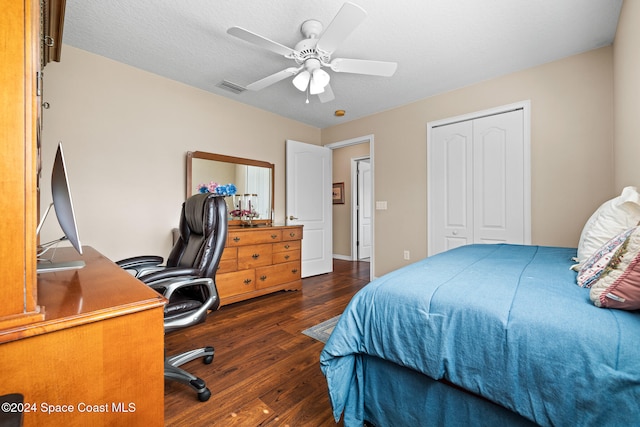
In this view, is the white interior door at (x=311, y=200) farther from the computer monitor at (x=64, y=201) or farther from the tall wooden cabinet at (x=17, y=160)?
the tall wooden cabinet at (x=17, y=160)

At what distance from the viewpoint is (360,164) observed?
6062 millimetres

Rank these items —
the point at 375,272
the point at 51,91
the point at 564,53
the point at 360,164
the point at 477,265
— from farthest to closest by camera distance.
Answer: the point at 360,164, the point at 375,272, the point at 564,53, the point at 51,91, the point at 477,265

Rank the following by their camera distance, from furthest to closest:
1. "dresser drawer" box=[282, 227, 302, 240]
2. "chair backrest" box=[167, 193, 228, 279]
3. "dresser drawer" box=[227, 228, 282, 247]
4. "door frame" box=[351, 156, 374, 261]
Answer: "door frame" box=[351, 156, 374, 261] → "dresser drawer" box=[282, 227, 302, 240] → "dresser drawer" box=[227, 228, 282, 247] → "chair backrest" box=[167, 193, 228, 279]

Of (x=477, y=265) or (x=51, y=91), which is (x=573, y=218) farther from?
(x=51, y=91)

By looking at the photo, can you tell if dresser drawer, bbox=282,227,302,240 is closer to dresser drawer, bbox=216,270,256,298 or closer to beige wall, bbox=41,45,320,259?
dresser drawer, bbox=216,270,256,298

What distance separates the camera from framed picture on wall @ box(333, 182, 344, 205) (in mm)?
6230

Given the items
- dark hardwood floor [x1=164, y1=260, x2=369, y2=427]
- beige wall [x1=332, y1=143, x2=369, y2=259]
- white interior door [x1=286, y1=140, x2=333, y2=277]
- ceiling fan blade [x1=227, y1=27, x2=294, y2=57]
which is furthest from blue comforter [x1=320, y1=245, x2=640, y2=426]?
beige wall [x1=332, y1=143, x2=369, y2=259]

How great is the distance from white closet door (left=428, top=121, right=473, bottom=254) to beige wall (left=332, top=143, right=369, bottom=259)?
8.56 feet

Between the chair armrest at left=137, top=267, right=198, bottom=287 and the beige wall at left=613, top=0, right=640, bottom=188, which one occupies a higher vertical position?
the beige wall at left=613, top=0, right=640, bottom=188

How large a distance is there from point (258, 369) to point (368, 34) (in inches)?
104

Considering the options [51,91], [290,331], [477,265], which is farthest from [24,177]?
[51,91]

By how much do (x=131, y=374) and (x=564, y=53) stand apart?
12.6 feet

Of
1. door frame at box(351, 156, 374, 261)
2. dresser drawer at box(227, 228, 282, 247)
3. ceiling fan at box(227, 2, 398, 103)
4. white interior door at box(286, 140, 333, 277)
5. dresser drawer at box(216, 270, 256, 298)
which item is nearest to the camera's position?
ceiling fan at box(227, 2, 398, 103)

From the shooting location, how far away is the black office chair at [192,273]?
1498mm
